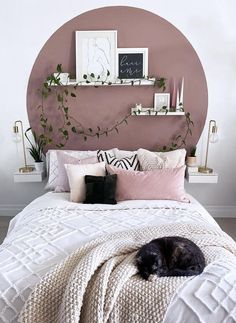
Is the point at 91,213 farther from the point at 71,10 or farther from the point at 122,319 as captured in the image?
the point at 71,10

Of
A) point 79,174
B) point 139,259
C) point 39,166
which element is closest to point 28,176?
point 39,166

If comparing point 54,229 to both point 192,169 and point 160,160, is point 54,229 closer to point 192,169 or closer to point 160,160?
point 160,160

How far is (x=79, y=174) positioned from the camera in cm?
229

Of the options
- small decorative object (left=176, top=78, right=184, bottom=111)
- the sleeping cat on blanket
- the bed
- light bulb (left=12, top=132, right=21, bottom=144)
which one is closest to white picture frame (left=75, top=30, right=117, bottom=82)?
small decorative object (left=176, top=78, right=184, bottom=111)

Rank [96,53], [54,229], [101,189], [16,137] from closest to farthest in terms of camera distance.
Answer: [54,229] → [101,189] → [96,53] → [16,137]

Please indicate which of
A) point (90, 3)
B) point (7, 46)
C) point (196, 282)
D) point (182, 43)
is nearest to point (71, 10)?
point (90, 3)

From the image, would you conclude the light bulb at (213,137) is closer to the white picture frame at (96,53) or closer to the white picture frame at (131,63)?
the white picture frame at (131,63)

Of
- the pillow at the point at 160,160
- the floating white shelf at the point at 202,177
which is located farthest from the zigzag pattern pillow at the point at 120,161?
the floating white shelf at the point at 202,177

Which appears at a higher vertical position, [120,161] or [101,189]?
[120,161]

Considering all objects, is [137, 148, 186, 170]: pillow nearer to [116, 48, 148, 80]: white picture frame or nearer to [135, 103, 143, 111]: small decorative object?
[135, 103, 143, 111]: small decorative object

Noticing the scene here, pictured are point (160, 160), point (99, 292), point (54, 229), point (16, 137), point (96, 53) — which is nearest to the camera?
point (99, 292)

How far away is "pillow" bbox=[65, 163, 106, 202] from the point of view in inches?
88.4

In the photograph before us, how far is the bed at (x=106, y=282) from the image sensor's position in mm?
1021

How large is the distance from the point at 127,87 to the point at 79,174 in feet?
3.74
